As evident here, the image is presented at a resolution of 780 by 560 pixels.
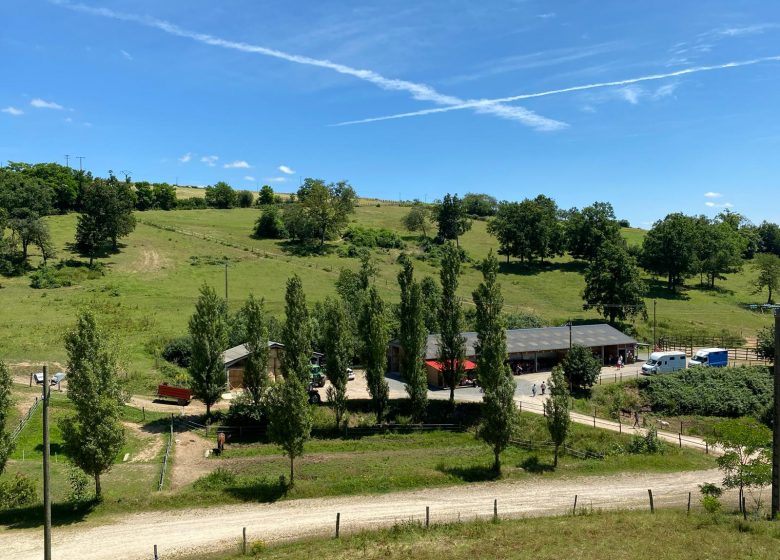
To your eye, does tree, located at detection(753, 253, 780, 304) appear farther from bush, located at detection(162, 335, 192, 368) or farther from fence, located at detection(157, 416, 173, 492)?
fence, located at detection(157, 416, 173, 492)

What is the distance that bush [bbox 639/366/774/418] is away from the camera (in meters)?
46.4

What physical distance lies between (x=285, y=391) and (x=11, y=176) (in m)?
106

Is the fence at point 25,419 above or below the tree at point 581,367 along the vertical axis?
below

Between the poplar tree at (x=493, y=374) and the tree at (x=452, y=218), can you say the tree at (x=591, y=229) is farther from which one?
the poplar tree at (x=493, y=374)

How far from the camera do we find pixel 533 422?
40125 mm

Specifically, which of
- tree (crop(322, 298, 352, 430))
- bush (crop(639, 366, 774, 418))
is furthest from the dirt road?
bush (crop(639, 366, 774, 418))

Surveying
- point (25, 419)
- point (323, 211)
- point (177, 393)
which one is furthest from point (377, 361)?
point (323, 211)

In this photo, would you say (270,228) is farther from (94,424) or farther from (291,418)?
(94,424)

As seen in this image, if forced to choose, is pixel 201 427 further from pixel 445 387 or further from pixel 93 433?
pixel 445 387

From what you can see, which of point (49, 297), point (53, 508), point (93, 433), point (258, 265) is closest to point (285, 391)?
point (93, 433)

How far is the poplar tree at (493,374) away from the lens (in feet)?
106

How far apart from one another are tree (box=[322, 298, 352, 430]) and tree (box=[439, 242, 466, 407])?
816 cm

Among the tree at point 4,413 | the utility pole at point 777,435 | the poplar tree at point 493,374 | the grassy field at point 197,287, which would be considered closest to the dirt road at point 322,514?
the poplar tree at point 493,374

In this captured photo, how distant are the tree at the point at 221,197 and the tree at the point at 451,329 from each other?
11302cm
